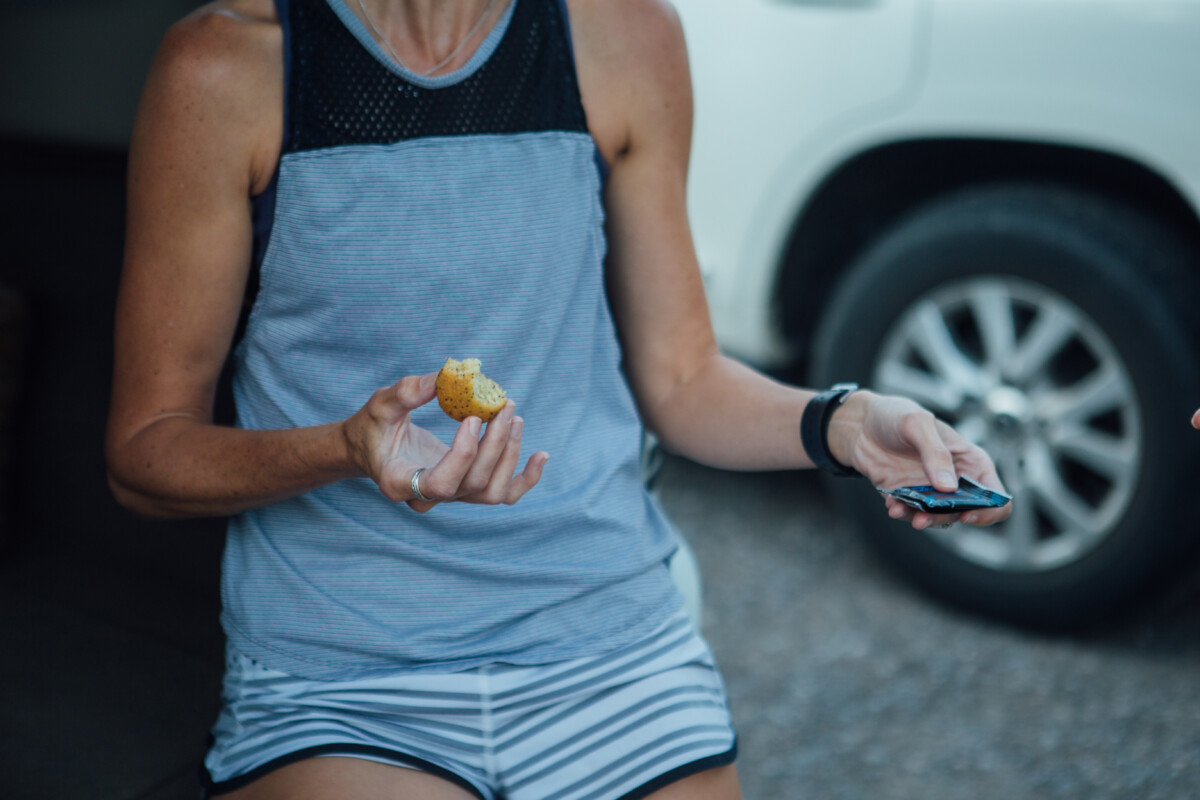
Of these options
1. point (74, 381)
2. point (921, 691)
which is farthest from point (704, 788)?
point (921, 691)

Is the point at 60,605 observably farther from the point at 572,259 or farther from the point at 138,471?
the point at 572,259

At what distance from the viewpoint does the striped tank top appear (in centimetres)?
141

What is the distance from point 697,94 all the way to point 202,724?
211cm

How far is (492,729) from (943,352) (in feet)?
6.37

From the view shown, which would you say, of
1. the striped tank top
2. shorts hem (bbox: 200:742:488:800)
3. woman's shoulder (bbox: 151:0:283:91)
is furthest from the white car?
shorts hem (bbox: 200:742:488:800)

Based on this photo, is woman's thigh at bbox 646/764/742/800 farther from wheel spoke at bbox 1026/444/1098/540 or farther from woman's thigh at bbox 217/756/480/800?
wheel spoke at bbox 1026/444/1098/540

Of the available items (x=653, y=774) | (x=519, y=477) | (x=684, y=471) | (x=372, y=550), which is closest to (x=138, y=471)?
(x=372, y=550)

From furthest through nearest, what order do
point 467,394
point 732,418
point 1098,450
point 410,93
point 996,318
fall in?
point 996,318
point 1098,450
point 732,418
point 410,93
point 467,394

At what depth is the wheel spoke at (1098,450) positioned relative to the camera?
278cm

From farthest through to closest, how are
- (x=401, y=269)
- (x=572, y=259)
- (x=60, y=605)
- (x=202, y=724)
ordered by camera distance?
(x=60, y=605) → (x=202, y=724) → (x=572, y=259) → (x=401, y=269)

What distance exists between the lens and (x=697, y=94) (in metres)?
3.13

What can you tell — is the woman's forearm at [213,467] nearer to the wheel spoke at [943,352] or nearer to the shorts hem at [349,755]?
the shorts hem at [349,755]

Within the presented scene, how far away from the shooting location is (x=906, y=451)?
4.53 feet

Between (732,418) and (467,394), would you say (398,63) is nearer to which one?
(467,394)
